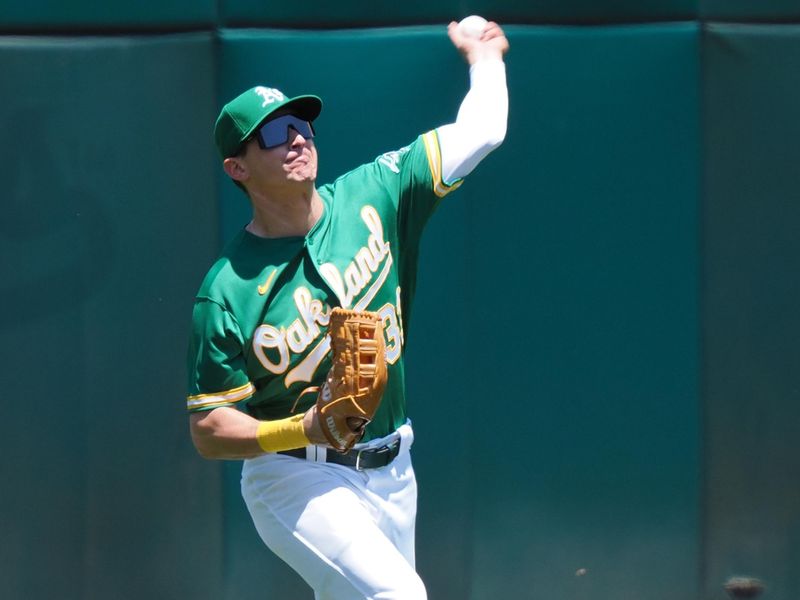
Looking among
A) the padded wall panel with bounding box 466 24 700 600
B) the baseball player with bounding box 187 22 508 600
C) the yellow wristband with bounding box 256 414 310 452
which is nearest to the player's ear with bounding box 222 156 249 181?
the baseball player with bounding box 187 22 508 600

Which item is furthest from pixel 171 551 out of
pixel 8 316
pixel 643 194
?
pixel 643 194

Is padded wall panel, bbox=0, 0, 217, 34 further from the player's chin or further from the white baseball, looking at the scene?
the player's chin

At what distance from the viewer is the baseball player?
3.30m

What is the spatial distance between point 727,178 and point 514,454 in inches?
43.2

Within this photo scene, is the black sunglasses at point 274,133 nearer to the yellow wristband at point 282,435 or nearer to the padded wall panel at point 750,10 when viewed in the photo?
the yellow wristband at point 282,435

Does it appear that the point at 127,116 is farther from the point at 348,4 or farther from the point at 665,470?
the point at 665,470

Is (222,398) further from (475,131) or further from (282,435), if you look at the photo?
(475,131)

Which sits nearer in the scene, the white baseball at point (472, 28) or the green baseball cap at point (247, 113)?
the green baseball cap at point (247, 113)

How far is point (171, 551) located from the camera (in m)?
4.59

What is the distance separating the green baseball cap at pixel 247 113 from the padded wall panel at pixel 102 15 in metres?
1.08

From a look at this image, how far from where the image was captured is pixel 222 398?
3.30 meters

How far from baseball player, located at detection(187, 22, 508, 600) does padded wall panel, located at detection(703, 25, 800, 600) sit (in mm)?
1173

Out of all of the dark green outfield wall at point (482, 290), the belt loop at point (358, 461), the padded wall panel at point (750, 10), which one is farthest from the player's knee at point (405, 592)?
the padded wall panel at point (750, 10)

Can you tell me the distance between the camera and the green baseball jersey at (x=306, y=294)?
10.9 ft
